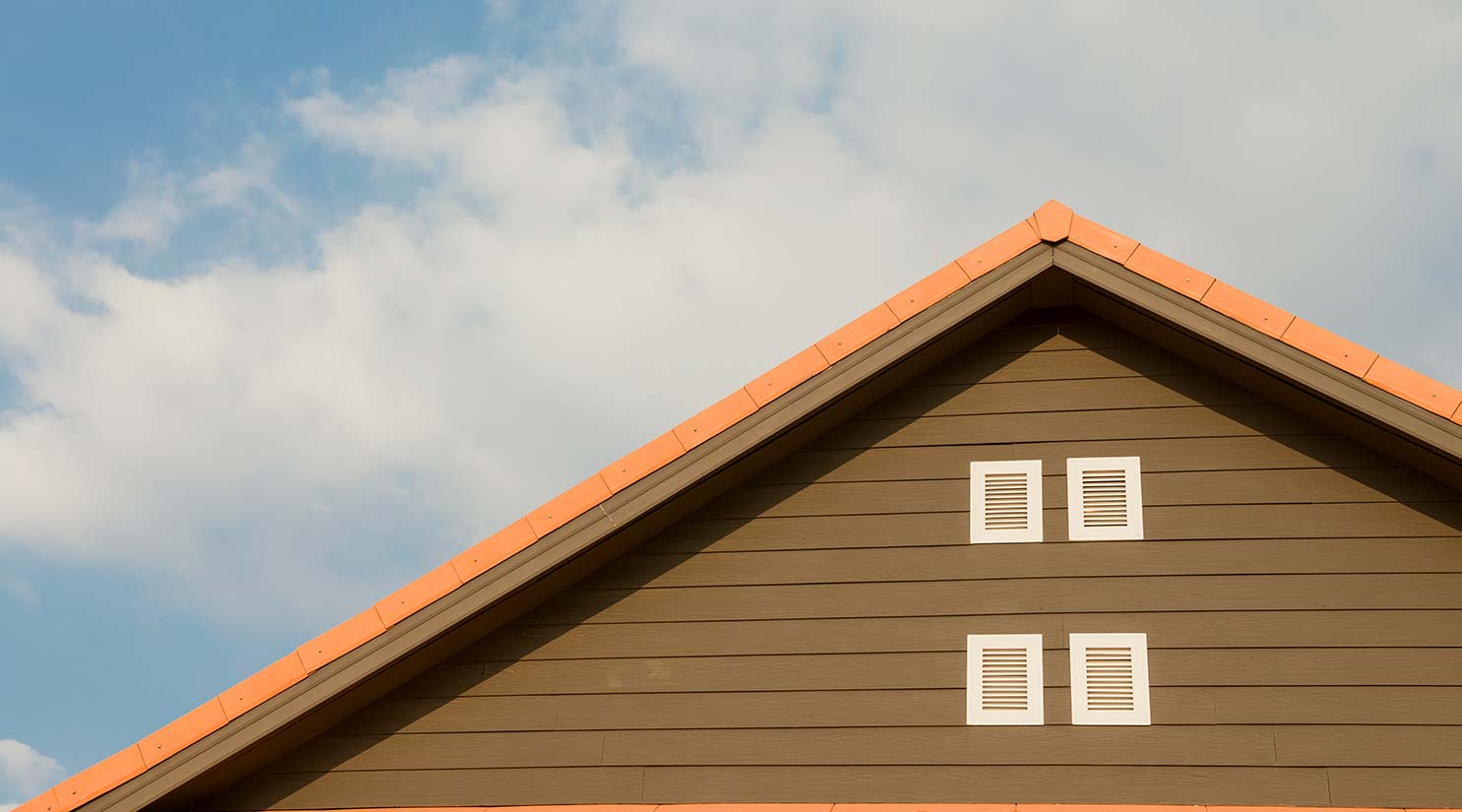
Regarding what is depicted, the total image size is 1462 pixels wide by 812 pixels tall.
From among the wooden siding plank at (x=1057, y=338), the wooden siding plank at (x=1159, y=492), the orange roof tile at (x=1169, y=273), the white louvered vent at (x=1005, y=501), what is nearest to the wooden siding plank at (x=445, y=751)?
the wooden siding plank at (x=1159, y=492)

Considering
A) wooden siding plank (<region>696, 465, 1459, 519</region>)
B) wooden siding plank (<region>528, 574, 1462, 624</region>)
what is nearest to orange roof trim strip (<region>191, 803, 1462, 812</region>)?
wooden siding plank (<region>528, 574, 1462, 624</region>)

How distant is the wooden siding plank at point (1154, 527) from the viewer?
6953 millimetres

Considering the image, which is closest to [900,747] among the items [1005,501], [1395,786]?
[1005,501]

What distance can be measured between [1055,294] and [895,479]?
143cm

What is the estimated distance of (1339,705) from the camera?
21.5 feet

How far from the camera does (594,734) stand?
7137 mm

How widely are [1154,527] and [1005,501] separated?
78 centimetres

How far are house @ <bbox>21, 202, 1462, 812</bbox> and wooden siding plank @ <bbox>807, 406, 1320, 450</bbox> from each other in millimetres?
17

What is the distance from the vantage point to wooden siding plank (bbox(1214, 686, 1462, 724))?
6449mm

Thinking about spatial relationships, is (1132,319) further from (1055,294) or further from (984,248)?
(984,248)

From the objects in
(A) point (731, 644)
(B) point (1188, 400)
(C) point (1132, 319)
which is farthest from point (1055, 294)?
(A) point (731, 644)

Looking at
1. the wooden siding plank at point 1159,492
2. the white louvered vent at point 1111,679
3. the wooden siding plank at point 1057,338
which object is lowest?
the white louvered vent at point 1111,679

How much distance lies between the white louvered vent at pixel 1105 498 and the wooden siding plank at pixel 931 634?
0.47 meters

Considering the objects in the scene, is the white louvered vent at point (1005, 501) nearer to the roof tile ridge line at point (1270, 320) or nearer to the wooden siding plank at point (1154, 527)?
the wooden siding plank at point (1154, 527)
